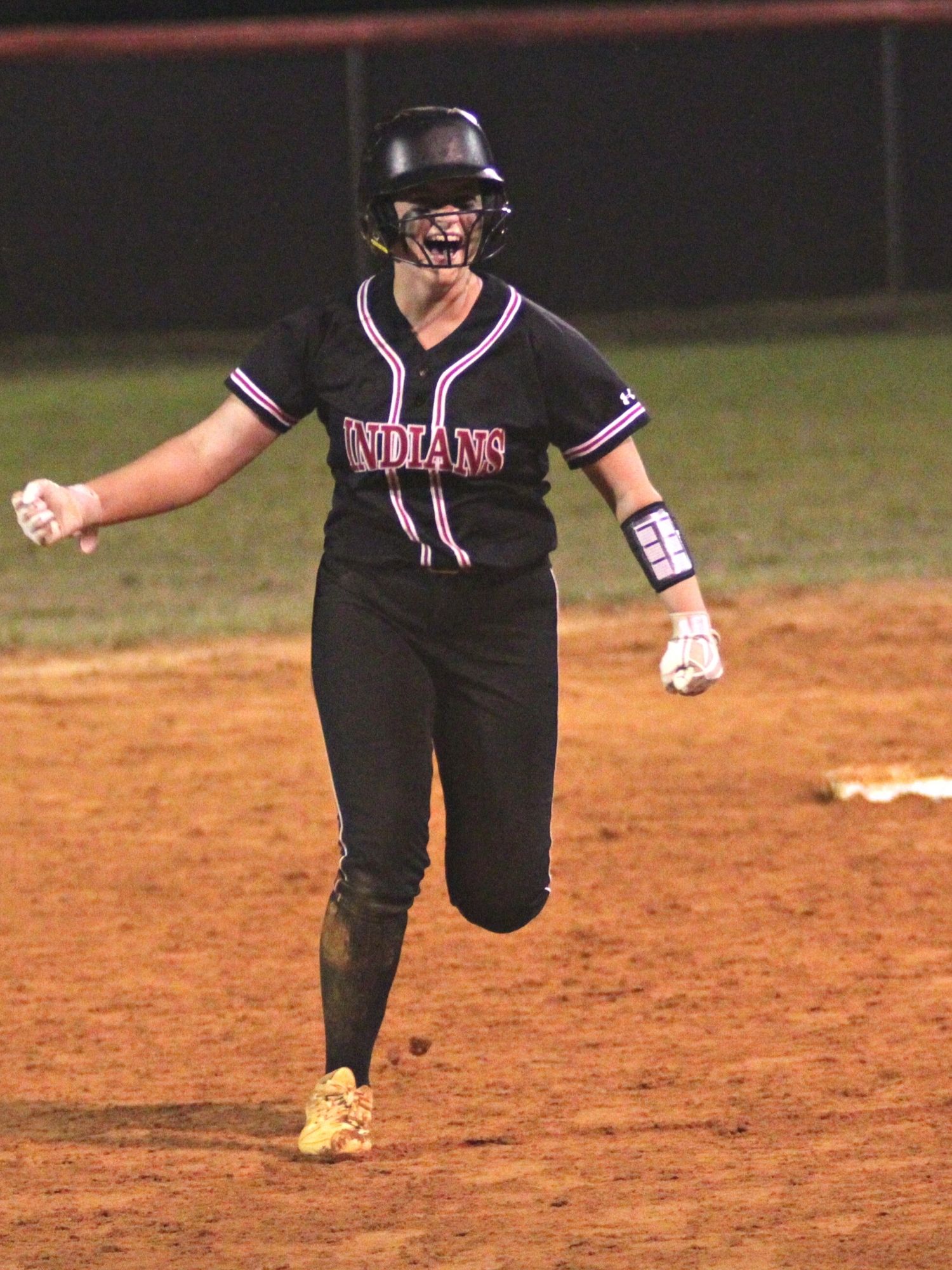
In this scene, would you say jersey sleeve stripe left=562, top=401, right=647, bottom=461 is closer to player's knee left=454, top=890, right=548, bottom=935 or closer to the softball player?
the softball player

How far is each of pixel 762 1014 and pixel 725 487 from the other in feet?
26.6

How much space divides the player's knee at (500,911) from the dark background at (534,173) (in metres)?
16.1

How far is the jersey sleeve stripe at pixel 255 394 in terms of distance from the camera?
393 cm

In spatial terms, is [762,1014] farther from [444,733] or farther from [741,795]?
[741,795]

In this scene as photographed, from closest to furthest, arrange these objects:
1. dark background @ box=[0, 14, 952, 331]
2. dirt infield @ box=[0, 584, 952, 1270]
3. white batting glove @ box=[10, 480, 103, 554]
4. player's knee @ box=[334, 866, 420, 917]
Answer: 1. dirt infield @ box=[0, 584, 952, 1270]
2. white batting glove @ box=[10, 480, 103, 554]
3. player's knee @ box=[334, 866, 420, 917]
4. dark background @ box=[0, 14, 952, 331]

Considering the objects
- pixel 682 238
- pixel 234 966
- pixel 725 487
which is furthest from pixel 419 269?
pixel 682 238

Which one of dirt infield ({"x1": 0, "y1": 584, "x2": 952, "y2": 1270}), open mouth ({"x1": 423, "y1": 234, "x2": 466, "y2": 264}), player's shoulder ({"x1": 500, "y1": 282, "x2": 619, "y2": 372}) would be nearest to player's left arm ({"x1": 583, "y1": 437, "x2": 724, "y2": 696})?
player's shoulder ({"x1": 500, "y1": 282, "x2": 619, "y2": 372})

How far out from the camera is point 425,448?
3.78m

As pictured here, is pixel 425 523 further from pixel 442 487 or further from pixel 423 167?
pixel 423 167

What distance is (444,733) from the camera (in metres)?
3.99

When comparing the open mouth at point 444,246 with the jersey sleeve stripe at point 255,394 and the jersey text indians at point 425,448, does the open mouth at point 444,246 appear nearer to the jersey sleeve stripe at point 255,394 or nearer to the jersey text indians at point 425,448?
the jersey text indians at point 425,448

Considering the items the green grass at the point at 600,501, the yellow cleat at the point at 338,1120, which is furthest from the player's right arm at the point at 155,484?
the green grass at the point at 600,501

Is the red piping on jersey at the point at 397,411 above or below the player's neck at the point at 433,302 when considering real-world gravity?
below

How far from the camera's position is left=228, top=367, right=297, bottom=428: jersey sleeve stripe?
3.93m
